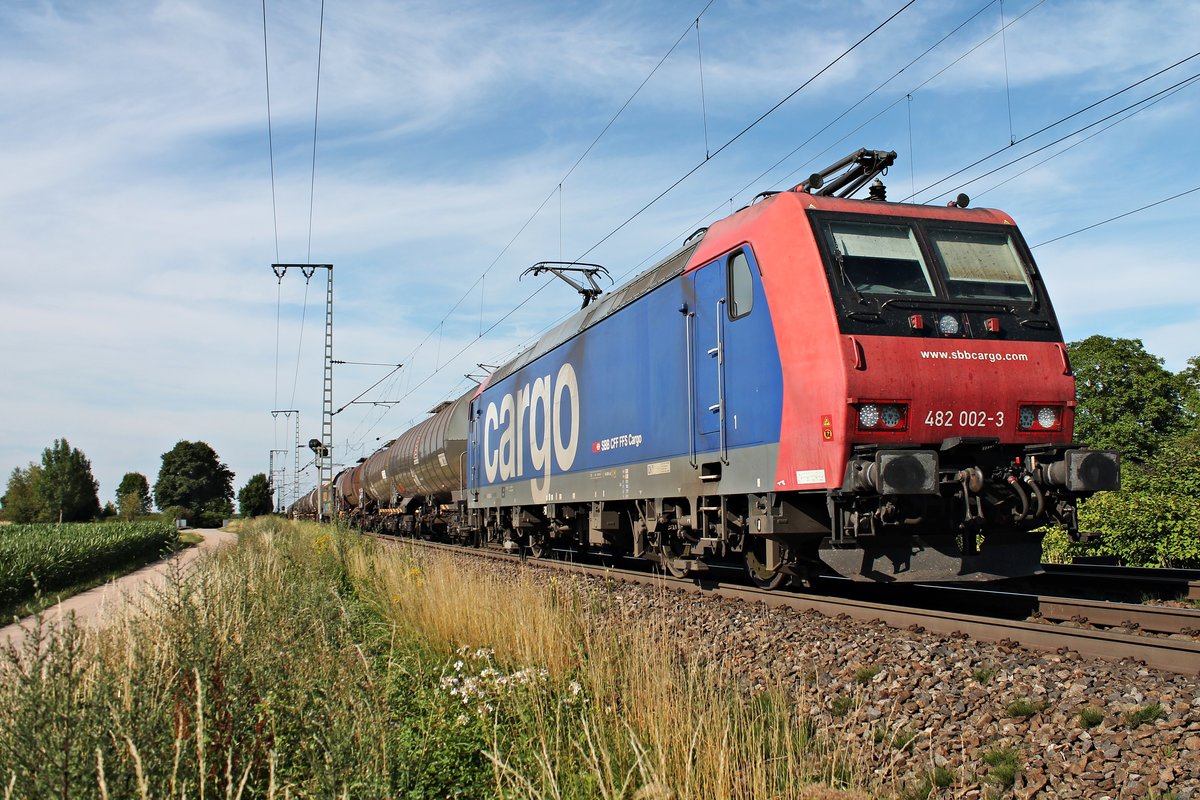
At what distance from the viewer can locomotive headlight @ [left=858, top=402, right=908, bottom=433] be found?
23.7 ft

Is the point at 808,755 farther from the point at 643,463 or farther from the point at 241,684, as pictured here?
the point at 643,463

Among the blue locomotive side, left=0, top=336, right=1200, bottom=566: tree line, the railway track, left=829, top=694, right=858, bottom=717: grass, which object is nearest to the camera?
left=829, top=694, right=858, bottom=717: grass

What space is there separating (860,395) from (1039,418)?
1.77 m

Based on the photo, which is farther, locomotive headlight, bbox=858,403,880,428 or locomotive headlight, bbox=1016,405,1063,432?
locomotive headlight, bbox=1016,405,1063,432

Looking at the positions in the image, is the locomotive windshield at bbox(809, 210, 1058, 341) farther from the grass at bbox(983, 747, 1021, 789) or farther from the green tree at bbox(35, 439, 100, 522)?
the green tree at bbox(35, 439, 100, 522)

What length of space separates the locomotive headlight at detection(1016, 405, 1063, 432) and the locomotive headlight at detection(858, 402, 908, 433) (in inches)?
42.7

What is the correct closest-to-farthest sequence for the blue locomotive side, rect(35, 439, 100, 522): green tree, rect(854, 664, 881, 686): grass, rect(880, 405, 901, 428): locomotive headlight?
rect(854, 664, 881, 686): grass
rect(880, 405, 901, 428): locomotive headlight
the blue locomotive side
rect(35, 439, 100, 522): green tree

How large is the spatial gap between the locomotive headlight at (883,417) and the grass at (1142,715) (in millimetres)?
3231

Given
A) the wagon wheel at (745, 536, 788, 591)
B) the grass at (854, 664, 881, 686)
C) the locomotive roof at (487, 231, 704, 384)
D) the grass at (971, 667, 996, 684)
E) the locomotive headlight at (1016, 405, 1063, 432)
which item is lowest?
the grass at (854, 664, 881, 686)

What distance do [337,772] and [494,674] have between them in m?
1.97

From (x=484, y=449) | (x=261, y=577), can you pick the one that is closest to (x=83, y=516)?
(x=484, y=449)

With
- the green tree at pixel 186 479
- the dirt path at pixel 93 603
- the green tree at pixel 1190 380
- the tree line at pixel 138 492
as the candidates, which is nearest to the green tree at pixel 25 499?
the tree line at pixel 138 492

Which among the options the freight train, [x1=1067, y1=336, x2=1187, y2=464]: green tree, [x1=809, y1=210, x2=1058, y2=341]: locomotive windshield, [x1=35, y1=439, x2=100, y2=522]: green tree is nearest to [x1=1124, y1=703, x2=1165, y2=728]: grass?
the freight train

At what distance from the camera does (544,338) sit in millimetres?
15742
